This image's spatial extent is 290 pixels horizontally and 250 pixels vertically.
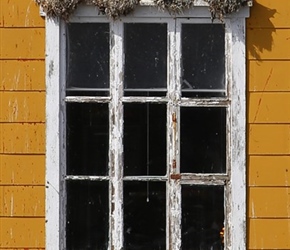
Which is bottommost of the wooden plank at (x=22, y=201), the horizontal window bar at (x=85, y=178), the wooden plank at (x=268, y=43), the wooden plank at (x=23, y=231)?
the wooden plank at (x=23, y=231)

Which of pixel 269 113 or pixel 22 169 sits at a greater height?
pixel 269 113

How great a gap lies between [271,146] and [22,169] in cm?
153

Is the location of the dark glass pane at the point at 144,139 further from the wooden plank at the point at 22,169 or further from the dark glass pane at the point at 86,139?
the wooden plank at the point at 22,169

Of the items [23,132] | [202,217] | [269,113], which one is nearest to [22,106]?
[23,132]

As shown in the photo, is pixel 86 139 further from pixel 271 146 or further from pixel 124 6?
pixel 271 146

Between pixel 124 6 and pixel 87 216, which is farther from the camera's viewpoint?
pixel 87 216

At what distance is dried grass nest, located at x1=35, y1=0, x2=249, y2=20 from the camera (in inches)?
176

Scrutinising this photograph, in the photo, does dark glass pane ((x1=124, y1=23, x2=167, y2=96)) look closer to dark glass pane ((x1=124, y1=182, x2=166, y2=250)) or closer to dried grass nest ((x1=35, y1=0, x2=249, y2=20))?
dried grass nest ((x1=35, y1=0, x2=249, y2=20))

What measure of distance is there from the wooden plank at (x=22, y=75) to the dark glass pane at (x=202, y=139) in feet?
2.95

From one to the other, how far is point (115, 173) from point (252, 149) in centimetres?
85

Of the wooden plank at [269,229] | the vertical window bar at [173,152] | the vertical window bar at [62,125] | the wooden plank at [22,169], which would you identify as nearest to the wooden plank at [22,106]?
the vertical window bar at [62,125]

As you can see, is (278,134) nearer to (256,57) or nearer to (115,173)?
(256,57)

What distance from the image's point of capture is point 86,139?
15.2 ft

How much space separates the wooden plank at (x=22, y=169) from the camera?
4582mm
